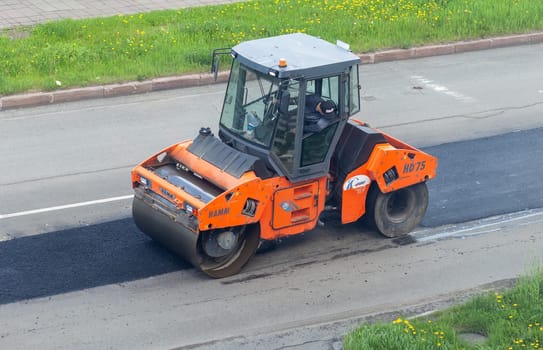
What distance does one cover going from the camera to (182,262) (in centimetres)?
1155

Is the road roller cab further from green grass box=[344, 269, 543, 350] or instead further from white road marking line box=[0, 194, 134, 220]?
green grass box=[344, 269, 543, 350]

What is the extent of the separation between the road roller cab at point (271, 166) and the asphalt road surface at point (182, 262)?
0.46 meters

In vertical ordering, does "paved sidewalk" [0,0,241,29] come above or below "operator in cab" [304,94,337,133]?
below

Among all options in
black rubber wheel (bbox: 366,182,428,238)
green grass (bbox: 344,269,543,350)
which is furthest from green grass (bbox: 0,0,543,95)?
green grass (bbox: 344,269,543,350)

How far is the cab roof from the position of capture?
434 inches

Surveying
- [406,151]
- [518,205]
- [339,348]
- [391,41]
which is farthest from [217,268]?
[391,41]

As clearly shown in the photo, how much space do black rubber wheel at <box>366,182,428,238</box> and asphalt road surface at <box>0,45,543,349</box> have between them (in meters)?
0.17

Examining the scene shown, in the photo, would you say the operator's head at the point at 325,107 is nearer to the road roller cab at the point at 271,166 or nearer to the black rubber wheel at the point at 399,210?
the road roller cab at the point at 271,166

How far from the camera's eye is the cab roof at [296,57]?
11031 mm

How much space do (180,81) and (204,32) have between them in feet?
7.16

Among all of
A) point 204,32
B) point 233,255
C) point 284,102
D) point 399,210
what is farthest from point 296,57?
point 204,32

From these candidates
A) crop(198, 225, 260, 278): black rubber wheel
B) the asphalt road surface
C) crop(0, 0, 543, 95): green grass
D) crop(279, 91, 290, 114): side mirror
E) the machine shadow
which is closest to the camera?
the asphalt road surface

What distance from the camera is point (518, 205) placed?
13.3 m

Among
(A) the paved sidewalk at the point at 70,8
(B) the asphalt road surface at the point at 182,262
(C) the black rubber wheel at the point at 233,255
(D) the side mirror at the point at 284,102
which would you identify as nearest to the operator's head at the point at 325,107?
(D) the side mirror at the point at 284,102
